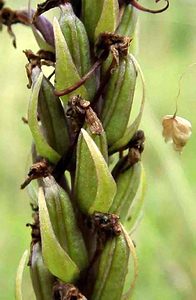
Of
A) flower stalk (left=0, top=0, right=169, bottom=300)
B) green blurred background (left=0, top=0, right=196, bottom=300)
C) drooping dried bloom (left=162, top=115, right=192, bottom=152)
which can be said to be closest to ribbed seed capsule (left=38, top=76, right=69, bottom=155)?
flower stalk (left=0, top=0, right=169, bottom=300)

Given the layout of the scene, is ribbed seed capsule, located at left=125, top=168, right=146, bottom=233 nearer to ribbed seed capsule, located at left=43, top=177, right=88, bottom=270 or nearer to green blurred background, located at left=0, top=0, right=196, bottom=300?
ribbed seed capsule, located at left=43, top=177, right=88, bottom=270

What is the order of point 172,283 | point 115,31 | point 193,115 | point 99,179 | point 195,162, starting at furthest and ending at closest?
point 193,115
point 195,162
point 172,283
point 115,31
point 99,179

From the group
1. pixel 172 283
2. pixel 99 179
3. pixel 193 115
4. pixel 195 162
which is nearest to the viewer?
pixel 99 179

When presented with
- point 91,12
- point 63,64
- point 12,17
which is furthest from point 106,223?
point 12,17

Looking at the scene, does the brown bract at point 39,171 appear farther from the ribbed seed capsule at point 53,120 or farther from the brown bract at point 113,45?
the brown bract at point 113,45

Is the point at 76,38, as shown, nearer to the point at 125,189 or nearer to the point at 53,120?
the point at 53,120

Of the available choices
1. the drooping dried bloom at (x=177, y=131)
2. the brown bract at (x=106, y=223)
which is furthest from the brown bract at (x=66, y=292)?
the drooping dried bloom at (x=177, y=131)

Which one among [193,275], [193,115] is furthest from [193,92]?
[193,275]

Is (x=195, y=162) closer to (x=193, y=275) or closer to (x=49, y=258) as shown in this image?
(x=193, y=275)
